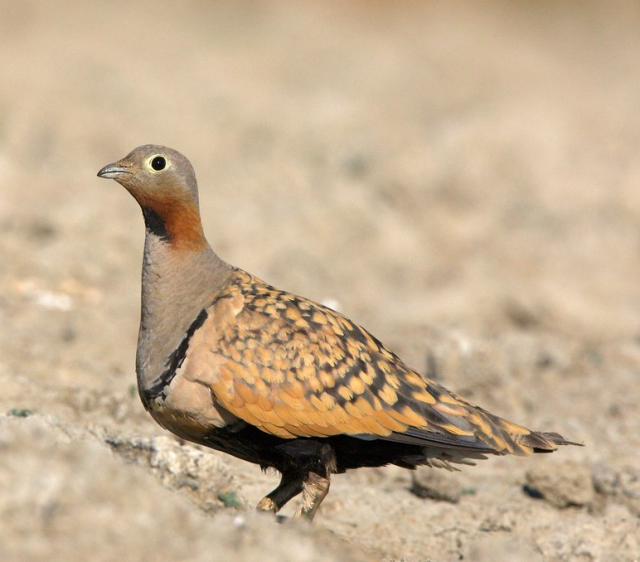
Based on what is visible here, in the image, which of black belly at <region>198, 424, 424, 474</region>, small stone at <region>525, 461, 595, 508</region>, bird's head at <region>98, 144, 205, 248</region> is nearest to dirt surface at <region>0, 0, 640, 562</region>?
small stone at <region>525, 461, 595, 508</region>

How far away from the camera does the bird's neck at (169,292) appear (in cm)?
496

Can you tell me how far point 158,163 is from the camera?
5.17 m

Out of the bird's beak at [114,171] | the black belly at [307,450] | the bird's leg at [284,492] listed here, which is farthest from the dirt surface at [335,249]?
the bird's beak at [114,171]

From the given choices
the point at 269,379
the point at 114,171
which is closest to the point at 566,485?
the point at 269,379

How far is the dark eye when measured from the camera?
5164 mm

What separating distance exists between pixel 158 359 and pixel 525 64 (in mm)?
16462

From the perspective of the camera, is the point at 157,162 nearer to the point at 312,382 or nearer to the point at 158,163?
the point at 158,163

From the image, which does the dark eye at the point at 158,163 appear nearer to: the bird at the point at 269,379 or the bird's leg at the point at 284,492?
the bird at the point at 269,379

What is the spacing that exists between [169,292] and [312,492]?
1.20 m

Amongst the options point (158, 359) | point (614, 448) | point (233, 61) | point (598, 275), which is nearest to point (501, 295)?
point (598, 275)

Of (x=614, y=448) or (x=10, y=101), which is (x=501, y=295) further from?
(x=10, y=101)

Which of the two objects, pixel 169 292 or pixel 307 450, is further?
pixel 169 292

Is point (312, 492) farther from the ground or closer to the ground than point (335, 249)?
closer to the ground

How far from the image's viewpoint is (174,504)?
3902mm
